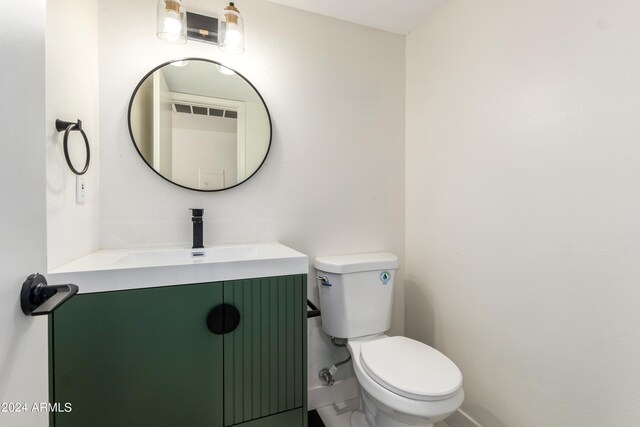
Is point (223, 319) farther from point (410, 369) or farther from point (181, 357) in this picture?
point (410, 369)

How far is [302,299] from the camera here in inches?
44.5

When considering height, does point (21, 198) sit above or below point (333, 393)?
→ above

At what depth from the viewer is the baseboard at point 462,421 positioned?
52.1 inches

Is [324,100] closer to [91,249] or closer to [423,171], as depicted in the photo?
[423,171]

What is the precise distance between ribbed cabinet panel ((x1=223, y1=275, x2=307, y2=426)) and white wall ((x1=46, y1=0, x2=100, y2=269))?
0.58m

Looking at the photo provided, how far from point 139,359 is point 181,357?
0.41 ft

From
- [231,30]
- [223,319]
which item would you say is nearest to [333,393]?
[223,319]

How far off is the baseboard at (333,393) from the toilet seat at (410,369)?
1.53 feet

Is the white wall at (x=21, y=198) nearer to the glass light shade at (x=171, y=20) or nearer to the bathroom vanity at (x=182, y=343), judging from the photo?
the bathroom vanity at (x=182, y=343)

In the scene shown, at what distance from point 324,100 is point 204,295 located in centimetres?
118

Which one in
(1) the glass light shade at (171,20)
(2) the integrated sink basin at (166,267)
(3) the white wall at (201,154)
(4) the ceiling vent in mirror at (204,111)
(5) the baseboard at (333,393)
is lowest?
(5) the baseboard at (333,393)

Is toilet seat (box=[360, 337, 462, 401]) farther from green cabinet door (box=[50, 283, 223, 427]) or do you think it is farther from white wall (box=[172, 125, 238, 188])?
white wall (box=[172, 125, 238, 188])

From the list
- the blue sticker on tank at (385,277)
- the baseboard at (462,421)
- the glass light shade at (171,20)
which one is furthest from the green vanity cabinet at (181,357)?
the glass light shade at (171,20)

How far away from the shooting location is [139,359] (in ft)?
3.03
